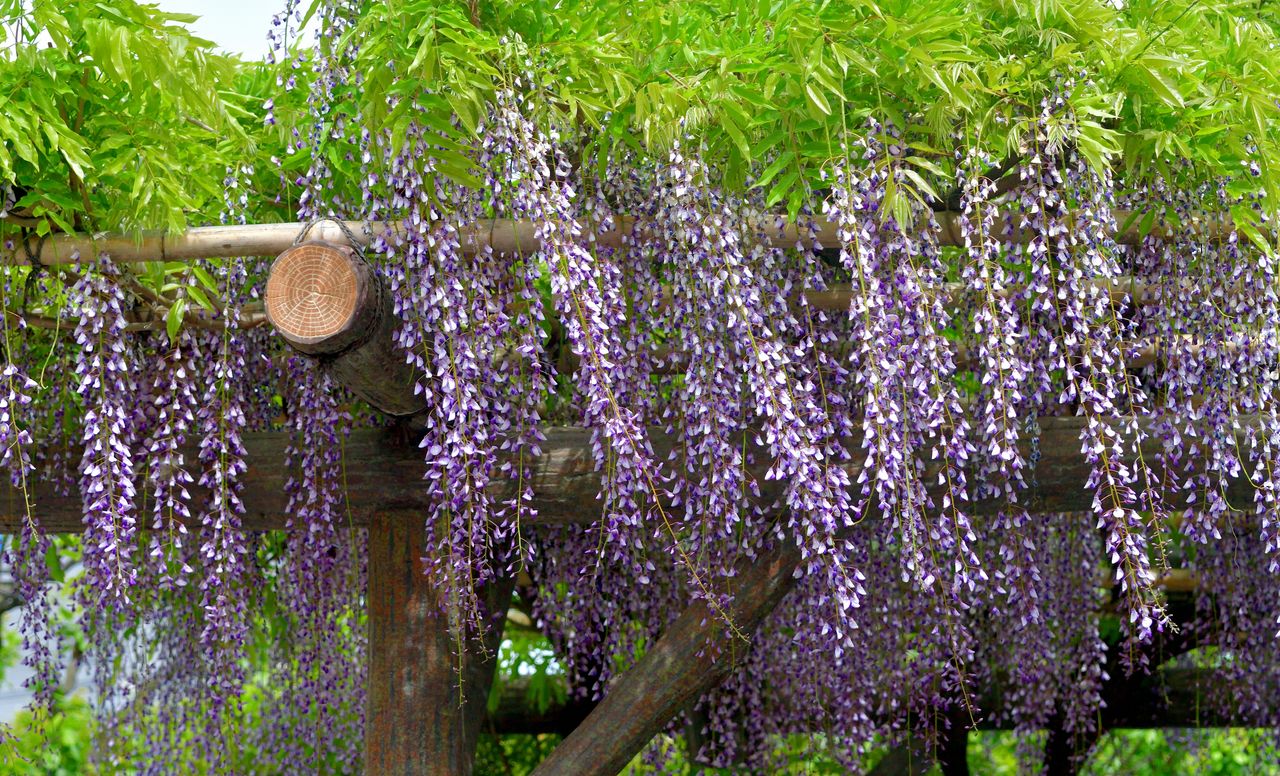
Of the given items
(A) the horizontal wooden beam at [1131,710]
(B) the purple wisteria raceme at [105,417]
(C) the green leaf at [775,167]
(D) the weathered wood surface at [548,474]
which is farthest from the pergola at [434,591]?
(A) the horizontal wooden beam at [1131,710]

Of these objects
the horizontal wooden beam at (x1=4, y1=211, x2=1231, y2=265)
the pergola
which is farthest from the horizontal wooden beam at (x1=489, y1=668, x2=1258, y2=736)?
the horizontal wooden beam at (x1=4, y1=211, x2=1231, y2=265)

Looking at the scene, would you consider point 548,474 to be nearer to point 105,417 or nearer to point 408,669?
point 408,669

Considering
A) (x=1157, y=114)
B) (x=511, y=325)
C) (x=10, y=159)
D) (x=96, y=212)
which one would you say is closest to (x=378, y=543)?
(x=511, y=325)

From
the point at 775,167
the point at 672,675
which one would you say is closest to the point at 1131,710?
the point at 672,675

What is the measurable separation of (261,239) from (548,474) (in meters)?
0.92

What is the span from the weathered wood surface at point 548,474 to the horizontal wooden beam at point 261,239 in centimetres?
61

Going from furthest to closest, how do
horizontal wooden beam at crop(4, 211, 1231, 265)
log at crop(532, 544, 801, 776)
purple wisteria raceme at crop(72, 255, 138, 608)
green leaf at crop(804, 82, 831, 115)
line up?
log at crop(532, 544, 801, 776) < purple wisteria raceme at crop(72, 255, 138, 608) < horizontal wooden beam at crop(4, 211, 1231, 265) < green leaf at crop(804, 82, 831, 115)

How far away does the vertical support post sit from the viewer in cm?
318

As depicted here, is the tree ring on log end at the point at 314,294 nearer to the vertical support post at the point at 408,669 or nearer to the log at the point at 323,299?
the log at the point at 323,299

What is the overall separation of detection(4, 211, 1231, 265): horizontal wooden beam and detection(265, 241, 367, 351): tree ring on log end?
0.48ft

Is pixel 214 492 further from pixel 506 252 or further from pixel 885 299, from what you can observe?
pixel 885 299

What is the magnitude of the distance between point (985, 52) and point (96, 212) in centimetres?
189

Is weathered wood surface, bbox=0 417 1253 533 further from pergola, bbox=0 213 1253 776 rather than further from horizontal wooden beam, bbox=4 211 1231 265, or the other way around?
horizontal wooden beam, bbox=4 211 1231 265

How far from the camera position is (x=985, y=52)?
8.36 feet
